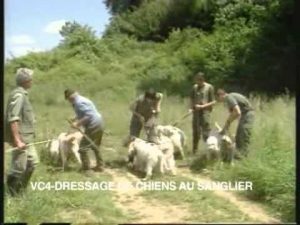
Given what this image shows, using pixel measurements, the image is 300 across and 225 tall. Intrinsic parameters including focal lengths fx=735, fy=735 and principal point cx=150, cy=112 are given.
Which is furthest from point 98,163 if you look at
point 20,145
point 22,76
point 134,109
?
point 22,76

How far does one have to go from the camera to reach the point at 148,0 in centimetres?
568

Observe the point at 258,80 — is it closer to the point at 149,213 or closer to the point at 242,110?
the point at 242,110

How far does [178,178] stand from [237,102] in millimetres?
721

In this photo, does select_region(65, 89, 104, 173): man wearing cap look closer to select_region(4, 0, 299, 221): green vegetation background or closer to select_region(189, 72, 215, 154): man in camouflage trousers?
select_region(4, 0, 299, 221): green vegetation background

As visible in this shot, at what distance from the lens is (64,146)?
552 centimetres

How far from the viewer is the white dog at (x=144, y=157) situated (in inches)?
217

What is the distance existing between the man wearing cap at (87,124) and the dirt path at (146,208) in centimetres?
27

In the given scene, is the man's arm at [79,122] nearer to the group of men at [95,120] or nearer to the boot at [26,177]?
the group of men at [95,120]

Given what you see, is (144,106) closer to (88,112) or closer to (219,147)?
(88,112)

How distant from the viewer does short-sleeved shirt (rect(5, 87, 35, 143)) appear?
5.36 meters

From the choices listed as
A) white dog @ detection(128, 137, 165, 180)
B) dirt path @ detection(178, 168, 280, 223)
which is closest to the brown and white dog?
white dog @ detection(128, 137, 165, 180)

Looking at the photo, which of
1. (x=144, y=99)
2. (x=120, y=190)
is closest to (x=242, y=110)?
(x=144, y=99)

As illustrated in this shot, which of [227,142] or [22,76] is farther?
[227,142]

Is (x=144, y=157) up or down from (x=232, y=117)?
down
